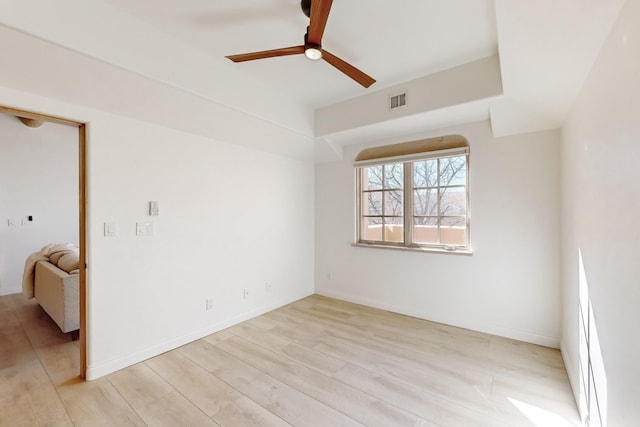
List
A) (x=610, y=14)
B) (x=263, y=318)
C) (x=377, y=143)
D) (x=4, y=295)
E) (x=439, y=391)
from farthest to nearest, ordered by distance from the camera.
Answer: (x=4, y=295), (x=377, y=143), (x=263, y=318), (x=439, y=391), (x=610, y=14)

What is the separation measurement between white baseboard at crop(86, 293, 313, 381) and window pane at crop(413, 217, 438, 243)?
2.14 metres

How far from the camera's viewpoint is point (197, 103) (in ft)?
8.18

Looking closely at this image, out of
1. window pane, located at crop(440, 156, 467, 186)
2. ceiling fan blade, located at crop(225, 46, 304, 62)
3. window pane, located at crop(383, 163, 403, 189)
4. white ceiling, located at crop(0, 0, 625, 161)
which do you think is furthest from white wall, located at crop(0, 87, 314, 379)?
window pane, located at crop(440, 156, 467, 186)

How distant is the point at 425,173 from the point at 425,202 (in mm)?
366

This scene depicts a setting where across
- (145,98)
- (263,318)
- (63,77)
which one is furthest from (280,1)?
(263,318)

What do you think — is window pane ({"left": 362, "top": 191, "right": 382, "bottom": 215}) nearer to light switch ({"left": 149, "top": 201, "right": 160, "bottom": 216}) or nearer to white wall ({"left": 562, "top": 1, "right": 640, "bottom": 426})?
white wall ({"left": 562, "top": 1, "right": 640, "bottom": 426})

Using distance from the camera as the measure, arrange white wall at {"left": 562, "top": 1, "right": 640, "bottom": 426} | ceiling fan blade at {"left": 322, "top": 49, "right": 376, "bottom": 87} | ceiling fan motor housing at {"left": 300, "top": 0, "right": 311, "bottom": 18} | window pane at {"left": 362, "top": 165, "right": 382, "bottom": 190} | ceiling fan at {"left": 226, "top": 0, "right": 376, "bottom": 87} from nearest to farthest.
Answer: white wall at {"left": 562, "top": 1, "right": 640, "bottom": 426} → ceiling fan at {"left": 226, "top": 0, "right": 376, "bottom": 87} → ceiling fan motor housing at {"left": 300, "top": 0, "right": 311, "bottom": 18} → ceiling fan blade at {"left": 322, "top": 49, "right": 376, "bottom": 87} → window pane at {"left": 362, "top": 165, "right": 382, "bottom": 190}

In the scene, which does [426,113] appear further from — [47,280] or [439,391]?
[47,280]

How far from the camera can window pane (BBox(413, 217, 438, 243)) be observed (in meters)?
3.38

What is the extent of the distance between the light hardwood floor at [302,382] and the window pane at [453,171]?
169 cm

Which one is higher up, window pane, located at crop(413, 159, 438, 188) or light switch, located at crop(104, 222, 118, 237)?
window pane, located at crop(413, 159, 438, 188)

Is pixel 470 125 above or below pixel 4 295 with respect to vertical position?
above

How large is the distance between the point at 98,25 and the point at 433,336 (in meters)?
3.86

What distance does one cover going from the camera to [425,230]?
344 cm
